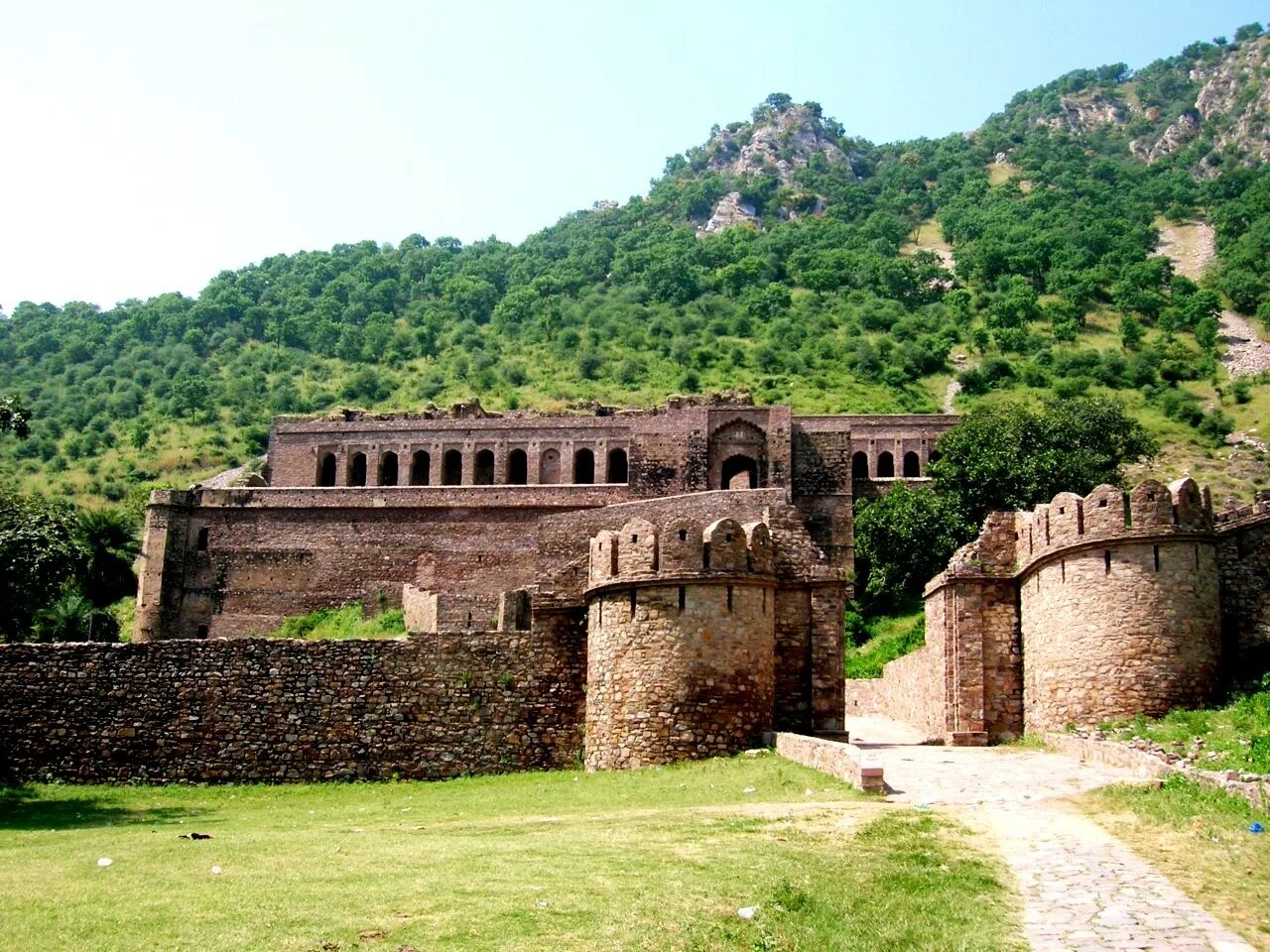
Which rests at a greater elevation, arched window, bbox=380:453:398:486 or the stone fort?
arched window, bbox=380:453:398:486

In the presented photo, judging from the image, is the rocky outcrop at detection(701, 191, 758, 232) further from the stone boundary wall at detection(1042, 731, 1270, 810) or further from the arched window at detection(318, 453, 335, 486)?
the stone boundary wall at detection(1042, 731, 1270, 810)

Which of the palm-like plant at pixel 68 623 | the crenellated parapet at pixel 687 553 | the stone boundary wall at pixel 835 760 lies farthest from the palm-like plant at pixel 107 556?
the stone boundary wall at pixel 835 760

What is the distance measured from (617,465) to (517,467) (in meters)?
4.74

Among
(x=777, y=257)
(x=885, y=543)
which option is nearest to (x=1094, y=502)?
(x=885, y=543)

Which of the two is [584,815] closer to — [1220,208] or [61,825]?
[61,825]

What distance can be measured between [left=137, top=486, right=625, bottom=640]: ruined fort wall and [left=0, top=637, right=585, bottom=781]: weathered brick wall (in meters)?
25.2

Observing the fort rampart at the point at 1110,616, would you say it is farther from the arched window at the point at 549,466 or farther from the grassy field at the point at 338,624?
the arched window at the point at 549,466

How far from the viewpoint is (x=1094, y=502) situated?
70.1 ft

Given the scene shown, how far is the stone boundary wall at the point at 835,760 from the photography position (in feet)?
53.1

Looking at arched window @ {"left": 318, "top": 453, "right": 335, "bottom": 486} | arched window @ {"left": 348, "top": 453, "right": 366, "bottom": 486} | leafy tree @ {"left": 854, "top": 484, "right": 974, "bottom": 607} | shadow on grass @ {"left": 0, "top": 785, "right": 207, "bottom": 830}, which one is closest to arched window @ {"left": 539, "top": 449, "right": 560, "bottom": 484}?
arched window @ {"left": 348, "top": 453, "right": 366, "bottom": 486}

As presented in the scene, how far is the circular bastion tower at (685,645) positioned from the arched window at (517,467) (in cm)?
3879

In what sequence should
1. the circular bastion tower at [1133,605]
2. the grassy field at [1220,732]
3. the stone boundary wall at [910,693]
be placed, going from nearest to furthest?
the grassy field at [1220,732], the circular bastion tower at [1133,605], the stone boundary wall at [910,693]

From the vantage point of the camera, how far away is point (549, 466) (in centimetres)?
5906

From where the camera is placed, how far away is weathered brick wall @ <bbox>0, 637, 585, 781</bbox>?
22.9 metres
